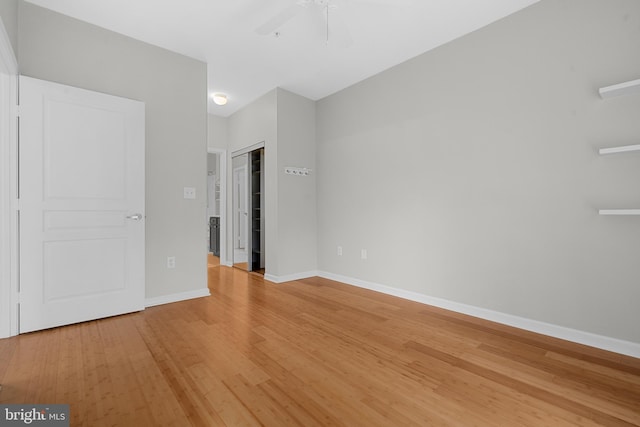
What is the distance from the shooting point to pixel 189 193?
3281mm

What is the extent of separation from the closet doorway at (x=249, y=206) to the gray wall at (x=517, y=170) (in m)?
1.96

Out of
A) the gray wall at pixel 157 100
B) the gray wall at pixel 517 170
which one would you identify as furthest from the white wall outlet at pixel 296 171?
the gray wall at pixel 157 100

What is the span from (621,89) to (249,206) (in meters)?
4.42

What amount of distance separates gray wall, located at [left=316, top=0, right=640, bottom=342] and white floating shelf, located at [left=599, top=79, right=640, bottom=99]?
0.24ft

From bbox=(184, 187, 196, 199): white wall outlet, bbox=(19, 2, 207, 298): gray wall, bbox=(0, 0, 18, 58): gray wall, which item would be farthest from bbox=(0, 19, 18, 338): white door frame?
bbox=(184, 187, 196, 199): white wall outlet

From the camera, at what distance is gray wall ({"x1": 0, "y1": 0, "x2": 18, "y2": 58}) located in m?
1.99

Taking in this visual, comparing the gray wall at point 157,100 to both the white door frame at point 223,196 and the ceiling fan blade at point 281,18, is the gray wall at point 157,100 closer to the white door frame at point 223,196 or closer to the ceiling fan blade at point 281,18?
the ceiling fan blade at point 281,18

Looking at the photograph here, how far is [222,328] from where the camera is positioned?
2.45 m

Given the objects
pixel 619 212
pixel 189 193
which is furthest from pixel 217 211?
pixel 619 212

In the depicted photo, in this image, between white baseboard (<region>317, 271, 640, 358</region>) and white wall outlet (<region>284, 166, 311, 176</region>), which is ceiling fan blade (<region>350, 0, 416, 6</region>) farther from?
white baseboard (<region>317, 271, 640, 358</region>)

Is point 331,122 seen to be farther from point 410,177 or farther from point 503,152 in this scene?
→ point 503,152

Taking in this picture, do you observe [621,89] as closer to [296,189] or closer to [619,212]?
[619,212]

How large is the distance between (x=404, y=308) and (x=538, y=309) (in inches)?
44.4

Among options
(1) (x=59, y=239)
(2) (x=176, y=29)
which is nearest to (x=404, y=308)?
(1) (x=59, y=239)
